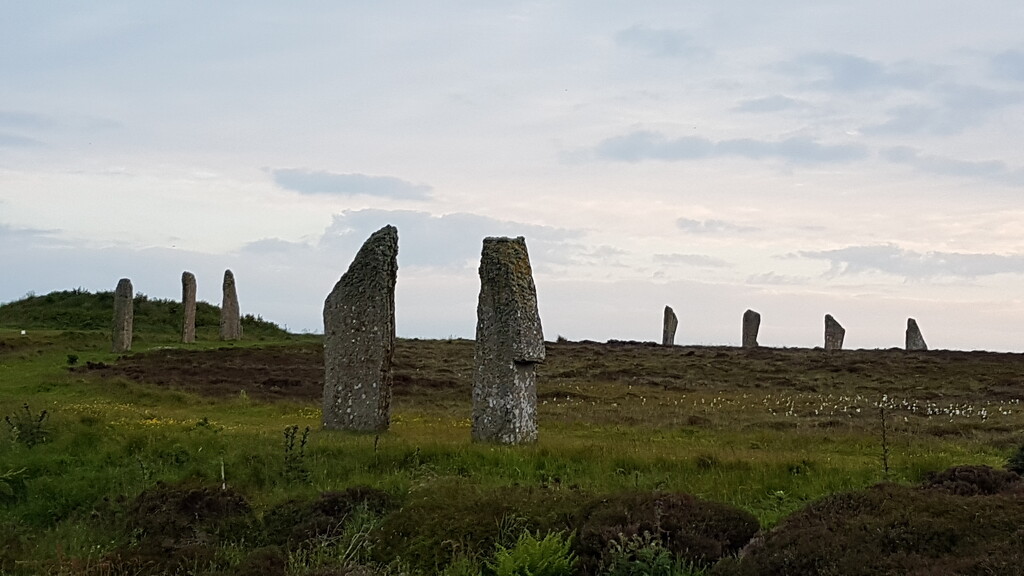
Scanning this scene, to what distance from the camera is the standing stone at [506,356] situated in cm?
1866

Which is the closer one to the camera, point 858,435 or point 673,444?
point 673,444

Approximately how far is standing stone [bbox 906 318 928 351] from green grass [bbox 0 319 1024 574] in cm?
2720

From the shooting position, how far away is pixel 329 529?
12938mm

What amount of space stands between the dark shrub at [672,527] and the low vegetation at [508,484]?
0.08 feet

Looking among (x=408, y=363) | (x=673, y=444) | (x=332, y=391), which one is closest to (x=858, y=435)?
(x=673, y=444)

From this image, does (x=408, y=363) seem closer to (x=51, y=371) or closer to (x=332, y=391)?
(x=51, y=371)

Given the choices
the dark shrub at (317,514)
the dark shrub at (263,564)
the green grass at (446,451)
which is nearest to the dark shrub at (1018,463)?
the green grass at (446,451)

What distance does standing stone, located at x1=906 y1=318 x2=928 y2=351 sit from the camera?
54688 millimetres

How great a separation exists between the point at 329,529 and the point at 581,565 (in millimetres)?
3603

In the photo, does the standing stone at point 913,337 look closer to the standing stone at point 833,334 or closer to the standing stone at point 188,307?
the standing stone at point 833,334

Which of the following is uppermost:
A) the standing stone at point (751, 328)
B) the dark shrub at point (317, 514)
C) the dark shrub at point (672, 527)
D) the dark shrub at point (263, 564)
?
the standing stone at point (751, 328)

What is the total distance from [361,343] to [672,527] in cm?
1051

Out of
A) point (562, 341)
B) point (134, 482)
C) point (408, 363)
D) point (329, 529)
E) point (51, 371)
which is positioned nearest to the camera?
point (329, 529)

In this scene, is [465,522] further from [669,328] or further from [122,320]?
[669,328]
